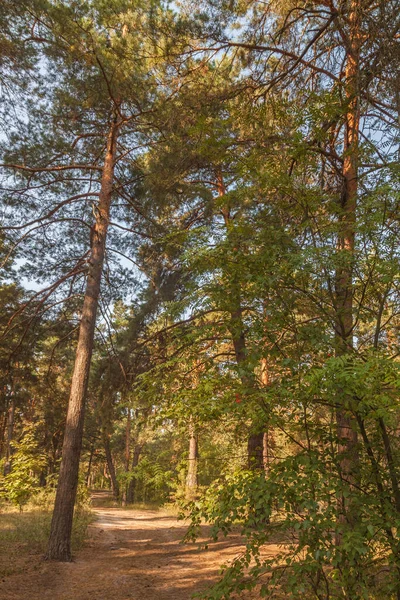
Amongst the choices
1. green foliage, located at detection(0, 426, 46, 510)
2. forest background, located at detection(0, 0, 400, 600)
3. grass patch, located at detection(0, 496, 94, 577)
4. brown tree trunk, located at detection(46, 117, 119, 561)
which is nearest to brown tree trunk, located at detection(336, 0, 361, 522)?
forest background, located at detection(0, 0, 400, 600)

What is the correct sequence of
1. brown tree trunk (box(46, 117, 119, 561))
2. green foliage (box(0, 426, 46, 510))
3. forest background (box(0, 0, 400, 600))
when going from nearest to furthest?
forest background (box(0, 0, 400, 600))
brown tree trunk (box(46, 117, 119, 561))
green foliage (box(0, 426, 46, 510))

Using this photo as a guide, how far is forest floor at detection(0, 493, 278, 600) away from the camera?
6035 mm

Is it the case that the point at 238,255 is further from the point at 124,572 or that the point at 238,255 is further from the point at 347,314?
the point at 124,572

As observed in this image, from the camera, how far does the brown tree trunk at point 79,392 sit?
785 cm

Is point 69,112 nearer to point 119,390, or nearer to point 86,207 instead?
point 86,207

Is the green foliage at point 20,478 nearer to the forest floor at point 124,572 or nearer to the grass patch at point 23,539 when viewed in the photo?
the grass patch at point 23,539

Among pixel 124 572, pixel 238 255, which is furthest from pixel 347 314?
pixel 124 572

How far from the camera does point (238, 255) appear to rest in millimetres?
4031

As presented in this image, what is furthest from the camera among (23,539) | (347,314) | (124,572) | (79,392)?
(23,539)

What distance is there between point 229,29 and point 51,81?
418 cm

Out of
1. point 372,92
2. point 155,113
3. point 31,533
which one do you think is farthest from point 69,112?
point 31,533

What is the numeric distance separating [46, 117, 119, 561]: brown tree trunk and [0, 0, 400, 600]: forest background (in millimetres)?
40

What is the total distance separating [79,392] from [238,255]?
19.6 ft

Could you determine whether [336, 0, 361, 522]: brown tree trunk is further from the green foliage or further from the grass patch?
the green foliage
